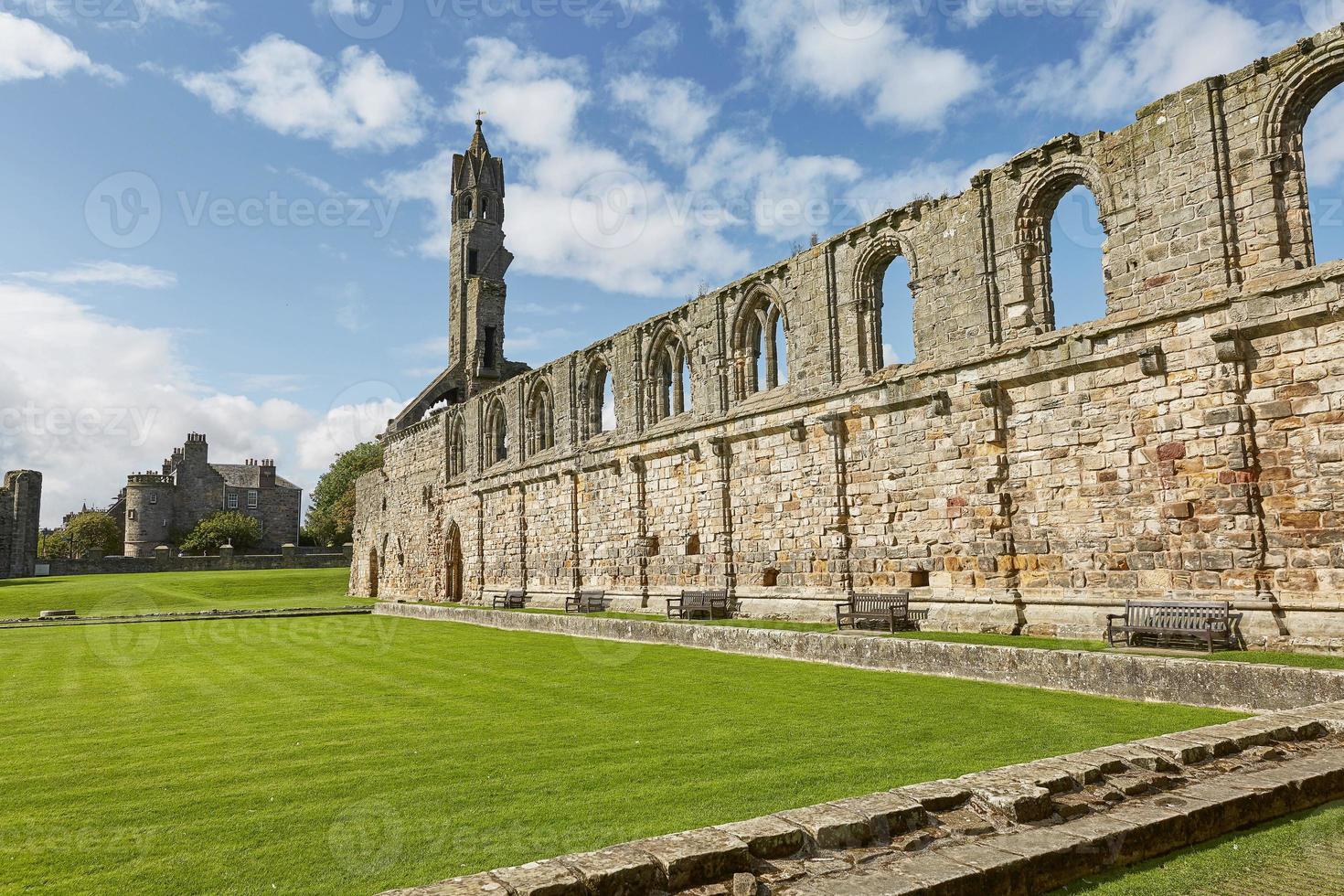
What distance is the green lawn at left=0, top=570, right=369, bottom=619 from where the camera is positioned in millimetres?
27281

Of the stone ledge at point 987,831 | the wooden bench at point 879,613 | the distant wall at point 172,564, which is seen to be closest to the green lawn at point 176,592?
the distant wall at point 172,564

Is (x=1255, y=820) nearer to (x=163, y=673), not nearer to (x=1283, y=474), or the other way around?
(x=1283, y=474)

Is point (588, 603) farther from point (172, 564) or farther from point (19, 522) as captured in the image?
point (19, 522)

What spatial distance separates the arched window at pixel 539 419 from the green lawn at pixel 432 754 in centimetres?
1526

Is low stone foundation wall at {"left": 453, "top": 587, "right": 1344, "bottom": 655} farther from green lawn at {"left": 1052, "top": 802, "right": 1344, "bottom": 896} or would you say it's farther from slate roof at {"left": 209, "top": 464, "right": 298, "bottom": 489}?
slate roof at {"left": 209, "top": 464, "right": 298, "bottom": 489}

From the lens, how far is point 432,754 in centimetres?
600

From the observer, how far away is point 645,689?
8.96 metres

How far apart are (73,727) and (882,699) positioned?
6.99 meters

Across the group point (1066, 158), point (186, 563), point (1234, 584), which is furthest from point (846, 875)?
point (186, 563)

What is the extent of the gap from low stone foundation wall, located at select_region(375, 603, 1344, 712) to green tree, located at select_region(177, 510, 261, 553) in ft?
172

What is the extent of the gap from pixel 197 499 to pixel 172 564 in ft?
58.4

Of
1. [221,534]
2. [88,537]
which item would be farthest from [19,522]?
[88,537]

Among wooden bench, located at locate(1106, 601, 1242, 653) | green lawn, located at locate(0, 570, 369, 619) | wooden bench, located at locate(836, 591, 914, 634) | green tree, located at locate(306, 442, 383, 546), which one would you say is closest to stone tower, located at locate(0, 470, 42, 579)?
green lawn, located at locate(0, 570, 369, 619)

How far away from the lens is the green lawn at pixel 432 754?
4.06 metres
